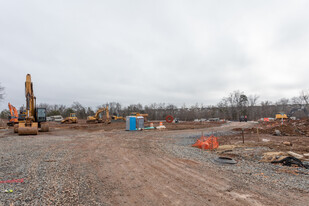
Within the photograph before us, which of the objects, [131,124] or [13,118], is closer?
[131,124]

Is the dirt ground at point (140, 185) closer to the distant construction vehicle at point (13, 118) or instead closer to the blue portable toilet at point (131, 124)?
the blue portable toilet at point (131, 124)

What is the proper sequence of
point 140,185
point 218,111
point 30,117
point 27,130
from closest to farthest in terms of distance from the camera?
point 140,185
point 27,130
point 30,117
point 218,111

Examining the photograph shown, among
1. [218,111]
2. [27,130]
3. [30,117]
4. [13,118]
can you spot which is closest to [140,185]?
[27,130]

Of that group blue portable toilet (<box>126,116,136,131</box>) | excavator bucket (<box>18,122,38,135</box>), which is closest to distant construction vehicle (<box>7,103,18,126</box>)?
excavator bucket (<box>18,122,38,135</box>)

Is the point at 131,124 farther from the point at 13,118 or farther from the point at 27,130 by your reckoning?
the point at 13,118

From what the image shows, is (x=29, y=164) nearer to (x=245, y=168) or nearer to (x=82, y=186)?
(x=82, y=186)

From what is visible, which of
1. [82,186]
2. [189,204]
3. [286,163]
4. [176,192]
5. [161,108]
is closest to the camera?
[189,204]

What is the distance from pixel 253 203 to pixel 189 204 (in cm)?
143

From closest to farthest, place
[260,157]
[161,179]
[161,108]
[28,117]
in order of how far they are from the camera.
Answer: [161,179] < [260,157] < [28,117] < [161,108]

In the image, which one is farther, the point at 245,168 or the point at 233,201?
the point at 245,168

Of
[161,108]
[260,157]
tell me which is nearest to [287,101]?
[161,108]

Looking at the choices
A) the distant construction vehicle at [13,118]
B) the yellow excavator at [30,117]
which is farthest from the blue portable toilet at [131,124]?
the distant construction vehicle at [13,118]

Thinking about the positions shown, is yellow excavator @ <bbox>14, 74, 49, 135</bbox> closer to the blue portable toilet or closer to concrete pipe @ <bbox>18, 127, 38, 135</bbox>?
concrete pipe @ <bbox>18, 127, 38, 135</bbox>

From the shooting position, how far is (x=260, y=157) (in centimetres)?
909
